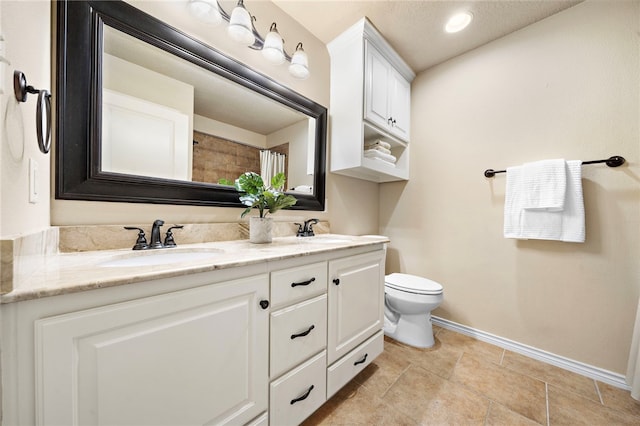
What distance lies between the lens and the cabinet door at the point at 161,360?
0.48 m

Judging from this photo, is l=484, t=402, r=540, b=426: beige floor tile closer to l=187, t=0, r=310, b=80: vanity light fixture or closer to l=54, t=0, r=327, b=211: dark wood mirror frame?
l=54, t=0, r=327, b=211: dark wood mirror frame

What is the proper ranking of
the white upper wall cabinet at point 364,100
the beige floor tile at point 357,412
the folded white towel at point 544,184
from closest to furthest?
the beige floor tile at point 357,412 < the folded white towel at point 544,184 < the white upper wall cabinet at point 364,100

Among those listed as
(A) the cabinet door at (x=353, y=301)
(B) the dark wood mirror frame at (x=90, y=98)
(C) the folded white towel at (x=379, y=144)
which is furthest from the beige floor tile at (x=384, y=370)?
(C) the folded white towel at (x=379, y=144)

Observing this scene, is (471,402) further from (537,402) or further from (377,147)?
(377,147)

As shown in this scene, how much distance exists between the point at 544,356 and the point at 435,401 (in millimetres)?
980

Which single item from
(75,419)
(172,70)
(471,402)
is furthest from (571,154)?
(75,419)

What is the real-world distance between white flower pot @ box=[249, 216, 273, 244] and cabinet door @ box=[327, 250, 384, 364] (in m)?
0.39

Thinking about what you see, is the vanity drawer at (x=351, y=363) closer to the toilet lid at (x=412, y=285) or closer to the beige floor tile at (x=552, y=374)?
the toilet lid at (x=412, y=285)

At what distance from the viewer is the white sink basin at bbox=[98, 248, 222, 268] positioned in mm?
865

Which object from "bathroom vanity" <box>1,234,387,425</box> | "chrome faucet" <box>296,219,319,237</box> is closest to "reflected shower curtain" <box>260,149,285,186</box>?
"chrome faucet" <box>296,219,319,237</box>

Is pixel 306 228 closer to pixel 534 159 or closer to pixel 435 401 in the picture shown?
pixel 435 401

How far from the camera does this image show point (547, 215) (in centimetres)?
148

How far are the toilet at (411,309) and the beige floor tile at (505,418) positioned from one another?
551 mm

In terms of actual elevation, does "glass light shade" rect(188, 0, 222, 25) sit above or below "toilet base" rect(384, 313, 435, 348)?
above
